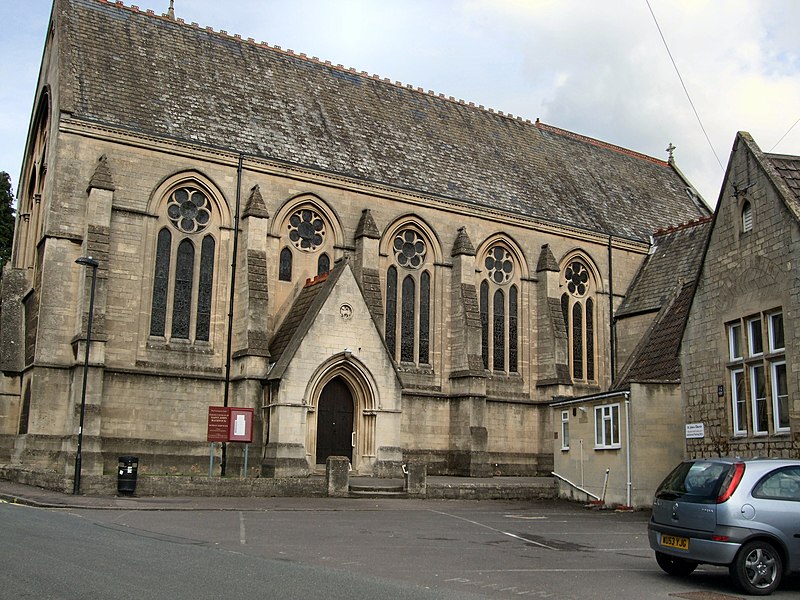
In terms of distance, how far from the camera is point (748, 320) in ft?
63.7

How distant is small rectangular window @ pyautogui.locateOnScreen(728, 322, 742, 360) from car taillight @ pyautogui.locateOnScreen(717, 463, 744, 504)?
29.1 ft

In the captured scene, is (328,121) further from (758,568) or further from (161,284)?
(758,568)

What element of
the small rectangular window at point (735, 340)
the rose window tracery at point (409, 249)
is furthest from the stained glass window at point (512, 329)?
the small rectangular window at point (735, 340)

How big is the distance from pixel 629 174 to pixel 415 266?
1747 cm

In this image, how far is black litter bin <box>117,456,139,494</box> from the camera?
22.2m

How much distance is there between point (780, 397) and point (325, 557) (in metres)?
10.7

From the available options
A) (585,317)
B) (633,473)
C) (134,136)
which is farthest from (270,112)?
(633,473)

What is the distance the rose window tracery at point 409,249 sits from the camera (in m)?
35.3

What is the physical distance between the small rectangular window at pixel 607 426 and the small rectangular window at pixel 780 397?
21.7 feet

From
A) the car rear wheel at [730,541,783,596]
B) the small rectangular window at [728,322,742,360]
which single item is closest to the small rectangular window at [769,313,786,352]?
the small rectangular window at [728,322,742,360]

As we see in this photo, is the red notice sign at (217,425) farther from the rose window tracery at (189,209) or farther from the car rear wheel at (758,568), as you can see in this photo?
the car rear wheel at (758,568)

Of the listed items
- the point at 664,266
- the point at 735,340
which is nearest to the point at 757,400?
the point at 735,340

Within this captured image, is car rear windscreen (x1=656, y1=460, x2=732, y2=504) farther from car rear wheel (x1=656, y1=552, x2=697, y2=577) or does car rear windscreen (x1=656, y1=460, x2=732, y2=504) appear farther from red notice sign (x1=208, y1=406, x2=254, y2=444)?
red notice sign (x1=208, y1=406, x2=254, y2=444)

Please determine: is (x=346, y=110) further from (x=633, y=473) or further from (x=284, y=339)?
(x=633, y=473)
